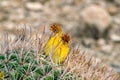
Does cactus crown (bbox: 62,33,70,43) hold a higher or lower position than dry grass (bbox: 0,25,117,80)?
higher

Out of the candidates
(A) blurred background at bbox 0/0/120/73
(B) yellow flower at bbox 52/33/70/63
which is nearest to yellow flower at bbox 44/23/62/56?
(B) yellow flower at bbox 52/33/70/63

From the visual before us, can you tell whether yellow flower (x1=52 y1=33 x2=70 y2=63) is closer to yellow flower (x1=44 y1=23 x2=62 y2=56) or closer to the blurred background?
yellow flower (x1=44 y1=23 x2=62 y2=56)

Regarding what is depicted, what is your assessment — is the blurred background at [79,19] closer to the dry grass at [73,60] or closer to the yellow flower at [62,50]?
the dry grass at [73,60]

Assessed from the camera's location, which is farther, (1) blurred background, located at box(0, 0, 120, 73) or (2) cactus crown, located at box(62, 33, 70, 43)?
(1) blurred background, located at box(0, 0, 120, 73)

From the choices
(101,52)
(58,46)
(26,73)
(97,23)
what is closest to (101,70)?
(58,46)

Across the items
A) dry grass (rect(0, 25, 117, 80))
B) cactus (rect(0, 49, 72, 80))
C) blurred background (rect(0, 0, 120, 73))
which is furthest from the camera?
blurred background (rect(0, 0, 120, 73))

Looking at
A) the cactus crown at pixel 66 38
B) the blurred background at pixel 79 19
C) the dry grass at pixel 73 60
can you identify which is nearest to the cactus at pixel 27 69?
the dry grass at pixel 73 60

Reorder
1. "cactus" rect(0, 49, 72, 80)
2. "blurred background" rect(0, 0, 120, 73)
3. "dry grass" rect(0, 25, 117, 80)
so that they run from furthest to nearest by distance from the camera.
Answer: "blurred background" rect(0, 0, 120, 73) < "dry grass" rect(0, 25, 117, 80) < "cactus" rect(0, 49, 72, 80)

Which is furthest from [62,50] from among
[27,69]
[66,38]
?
[27,69]
